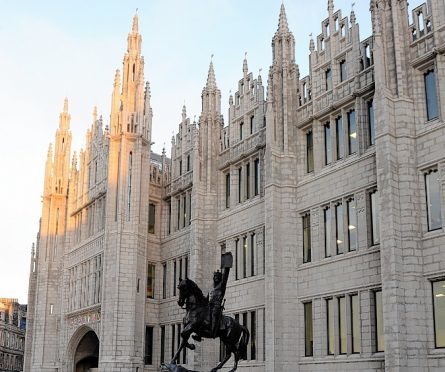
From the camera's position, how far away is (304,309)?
101 ft

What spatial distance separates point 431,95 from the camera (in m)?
Answer: 26.2

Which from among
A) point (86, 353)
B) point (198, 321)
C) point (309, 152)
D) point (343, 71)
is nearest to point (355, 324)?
point (309, 152)

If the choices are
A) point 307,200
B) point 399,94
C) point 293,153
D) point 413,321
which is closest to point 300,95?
point 293,153

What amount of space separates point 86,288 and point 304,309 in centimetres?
1982

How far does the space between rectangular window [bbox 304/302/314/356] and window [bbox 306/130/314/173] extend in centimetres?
631

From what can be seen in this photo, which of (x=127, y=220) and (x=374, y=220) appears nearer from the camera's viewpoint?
(x=374, y=220)

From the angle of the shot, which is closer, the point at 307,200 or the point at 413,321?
the point at 413,321

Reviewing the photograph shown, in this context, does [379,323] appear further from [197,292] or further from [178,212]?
[178,212]

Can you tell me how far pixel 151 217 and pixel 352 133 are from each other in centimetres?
1838

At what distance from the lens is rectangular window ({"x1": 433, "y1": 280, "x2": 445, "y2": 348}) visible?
23.6 m

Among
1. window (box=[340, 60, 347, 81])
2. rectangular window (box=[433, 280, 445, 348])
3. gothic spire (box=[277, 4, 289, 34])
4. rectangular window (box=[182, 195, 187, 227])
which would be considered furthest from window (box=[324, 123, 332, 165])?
rectangular window (box=[182, 195, 187, 227])

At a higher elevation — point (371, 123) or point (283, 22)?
point (283, 22)

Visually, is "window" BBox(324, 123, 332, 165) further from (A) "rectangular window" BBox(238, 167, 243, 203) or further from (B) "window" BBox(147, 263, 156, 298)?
(B) "window" BBox(147, 263, 156, 298)

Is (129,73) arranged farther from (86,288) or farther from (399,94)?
(399,94)
